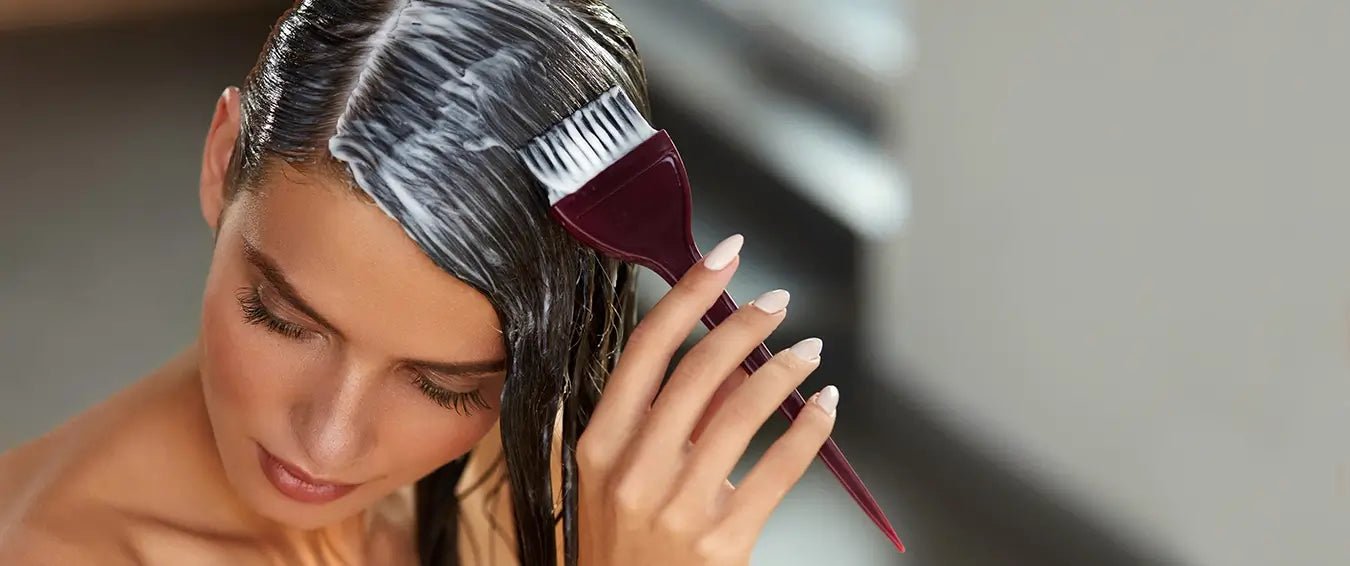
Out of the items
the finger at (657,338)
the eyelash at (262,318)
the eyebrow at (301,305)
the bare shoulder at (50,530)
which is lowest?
the bare shoulder at (50,530)

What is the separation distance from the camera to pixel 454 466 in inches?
38.1

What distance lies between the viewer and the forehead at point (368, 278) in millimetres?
619

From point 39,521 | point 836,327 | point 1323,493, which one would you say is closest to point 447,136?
point 39,521

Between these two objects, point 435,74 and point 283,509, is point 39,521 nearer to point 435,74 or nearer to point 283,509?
point 283,509

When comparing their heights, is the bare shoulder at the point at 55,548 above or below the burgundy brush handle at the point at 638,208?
below

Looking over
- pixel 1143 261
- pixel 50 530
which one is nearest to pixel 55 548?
pixel 50 530

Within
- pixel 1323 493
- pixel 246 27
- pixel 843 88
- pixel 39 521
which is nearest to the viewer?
pixel 39 521

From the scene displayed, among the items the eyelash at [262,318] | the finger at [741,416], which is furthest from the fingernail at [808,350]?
A: the eyelash at [262,318]

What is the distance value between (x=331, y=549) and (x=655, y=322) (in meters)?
0.38

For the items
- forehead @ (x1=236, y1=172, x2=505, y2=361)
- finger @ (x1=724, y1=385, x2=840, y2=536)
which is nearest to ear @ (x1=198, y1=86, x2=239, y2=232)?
forehead @ (x1=236, y1=172, x2=505, y2=361)

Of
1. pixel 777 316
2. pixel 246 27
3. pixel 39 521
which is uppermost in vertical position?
pixel 777 316

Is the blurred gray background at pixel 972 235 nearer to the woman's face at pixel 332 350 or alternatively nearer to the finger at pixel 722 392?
the finger at pixel 722 392

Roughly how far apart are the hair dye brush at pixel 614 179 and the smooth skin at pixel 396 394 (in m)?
0.03

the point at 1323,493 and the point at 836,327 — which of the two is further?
the point at 836,327
